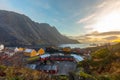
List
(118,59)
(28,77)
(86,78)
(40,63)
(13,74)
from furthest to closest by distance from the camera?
(40,63), (118,59), (13,74), (28,77), (86,78)

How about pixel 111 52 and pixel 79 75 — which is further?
pixel 111 52

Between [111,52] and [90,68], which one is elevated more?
[111,52]

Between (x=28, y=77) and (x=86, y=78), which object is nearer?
(x=86, y=78)

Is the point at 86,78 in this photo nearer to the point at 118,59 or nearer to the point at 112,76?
the point at 112,76

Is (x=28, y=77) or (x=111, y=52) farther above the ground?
(x=111, y=52)

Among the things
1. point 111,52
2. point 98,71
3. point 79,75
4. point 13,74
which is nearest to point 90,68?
point 98,71

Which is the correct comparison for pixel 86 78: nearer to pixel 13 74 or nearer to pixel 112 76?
pixel 112 76

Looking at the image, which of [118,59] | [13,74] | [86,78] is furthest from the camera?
[118,59]

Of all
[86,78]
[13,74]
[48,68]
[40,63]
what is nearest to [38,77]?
[13,74]

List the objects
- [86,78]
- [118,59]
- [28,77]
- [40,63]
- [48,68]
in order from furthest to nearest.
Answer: [40,63], [48,68], [118,59], [28,77], [86,78]
